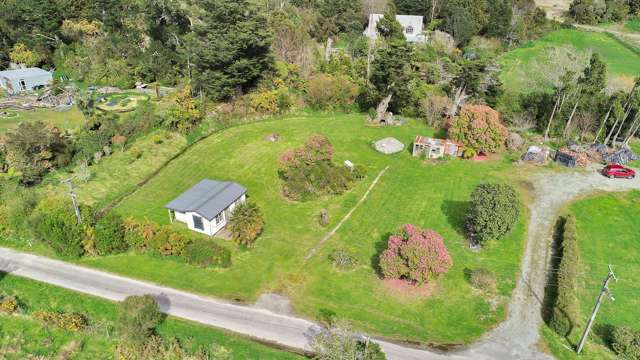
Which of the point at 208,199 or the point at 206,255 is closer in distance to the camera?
the point at 206,255

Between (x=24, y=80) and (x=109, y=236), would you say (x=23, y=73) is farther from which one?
(x=109, y=236)

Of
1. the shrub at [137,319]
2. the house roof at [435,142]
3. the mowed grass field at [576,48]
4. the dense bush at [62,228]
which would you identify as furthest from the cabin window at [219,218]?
the mowed grass field at [576,48]

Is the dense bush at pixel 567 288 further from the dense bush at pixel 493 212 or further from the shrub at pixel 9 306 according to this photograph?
the shrub at pixel 9 306

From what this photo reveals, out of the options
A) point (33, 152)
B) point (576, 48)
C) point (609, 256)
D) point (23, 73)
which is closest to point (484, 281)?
point (609, 256)

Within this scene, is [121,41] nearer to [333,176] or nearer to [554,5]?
[333,176]

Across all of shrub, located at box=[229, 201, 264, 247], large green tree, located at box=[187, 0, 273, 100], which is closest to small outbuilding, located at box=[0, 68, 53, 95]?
large green tree, located at box=[187, 0, 273, 100]

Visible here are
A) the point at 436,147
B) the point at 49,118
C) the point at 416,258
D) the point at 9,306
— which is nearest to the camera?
the point at 9,306

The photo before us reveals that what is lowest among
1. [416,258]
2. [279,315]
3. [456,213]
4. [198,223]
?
[279,315]

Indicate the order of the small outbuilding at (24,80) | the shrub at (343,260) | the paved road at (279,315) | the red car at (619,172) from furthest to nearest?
the small outbuilding at (24,80) → the red car at (619,172) → the shrub at (343,260) → the paved road at (279,315)

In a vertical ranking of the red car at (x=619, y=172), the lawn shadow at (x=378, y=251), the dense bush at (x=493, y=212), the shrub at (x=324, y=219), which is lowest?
the lawn shadow at (x=378, y=251)
